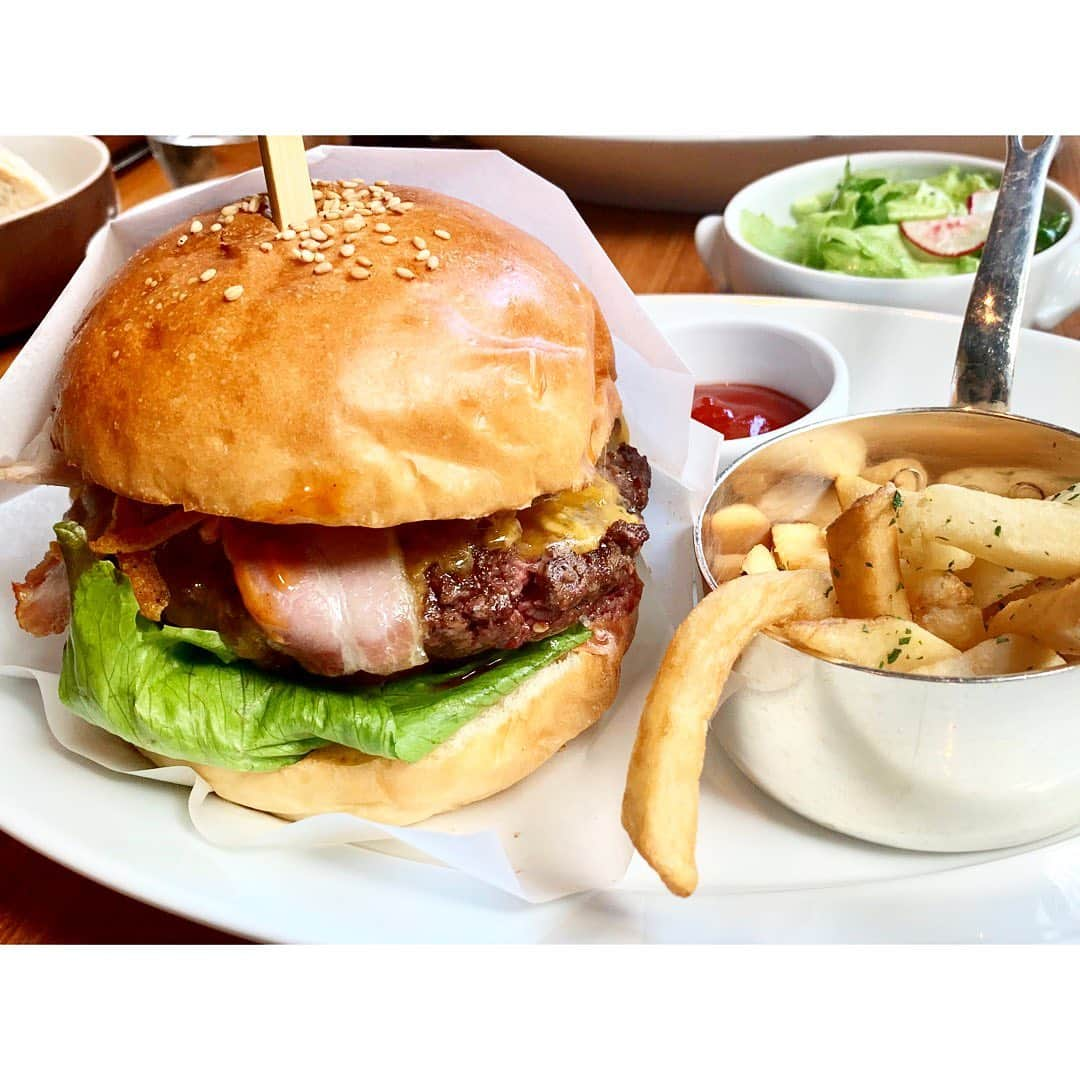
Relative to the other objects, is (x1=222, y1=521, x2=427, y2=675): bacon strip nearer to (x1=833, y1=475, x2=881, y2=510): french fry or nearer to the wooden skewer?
the wooden skewer

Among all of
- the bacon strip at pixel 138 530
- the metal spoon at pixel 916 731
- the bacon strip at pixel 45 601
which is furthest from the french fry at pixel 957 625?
the bacon strip at pixel 45 601

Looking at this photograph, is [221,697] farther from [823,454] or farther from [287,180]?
[823,454]

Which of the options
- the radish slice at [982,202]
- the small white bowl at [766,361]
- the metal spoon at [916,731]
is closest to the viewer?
the metal spoon at [916,731]

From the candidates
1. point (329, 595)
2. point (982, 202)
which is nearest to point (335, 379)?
point (329, 595)

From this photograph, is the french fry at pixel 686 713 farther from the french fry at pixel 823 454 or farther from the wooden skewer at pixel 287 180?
the wooden skewer at pixel 287 180

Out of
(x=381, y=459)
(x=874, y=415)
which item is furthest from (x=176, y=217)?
(x=874, y=415)

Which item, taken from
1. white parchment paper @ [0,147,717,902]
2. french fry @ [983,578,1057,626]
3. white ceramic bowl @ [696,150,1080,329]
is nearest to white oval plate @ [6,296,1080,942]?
white parchment paper @ [0,147,717,902]

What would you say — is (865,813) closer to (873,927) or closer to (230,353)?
(873,927)
